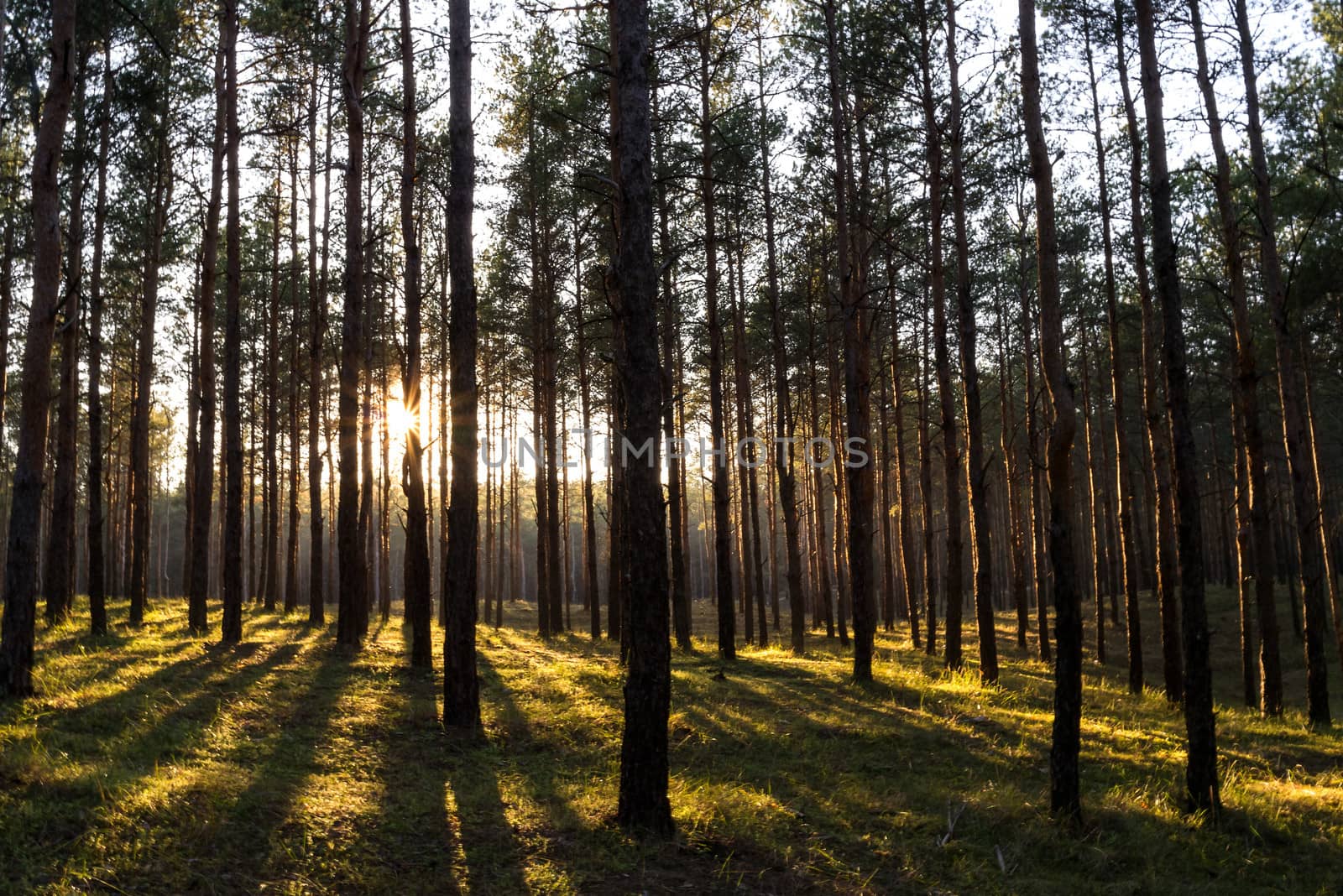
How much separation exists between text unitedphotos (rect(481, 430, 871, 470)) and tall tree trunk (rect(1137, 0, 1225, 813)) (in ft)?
14.2

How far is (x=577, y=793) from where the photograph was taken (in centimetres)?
666

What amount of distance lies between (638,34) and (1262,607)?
12498mm

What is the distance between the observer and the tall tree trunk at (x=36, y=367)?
25.4ft

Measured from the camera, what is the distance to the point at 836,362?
2094 cm

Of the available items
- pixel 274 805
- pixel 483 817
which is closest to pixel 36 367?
pixel 274 805

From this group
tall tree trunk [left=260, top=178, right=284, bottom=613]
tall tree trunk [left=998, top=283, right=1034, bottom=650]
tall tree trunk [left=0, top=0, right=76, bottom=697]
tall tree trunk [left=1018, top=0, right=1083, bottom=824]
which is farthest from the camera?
tall tree trunk [left=998, top=283, right=1034, bottom=650]

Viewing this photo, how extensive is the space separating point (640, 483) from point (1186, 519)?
4.60 metres

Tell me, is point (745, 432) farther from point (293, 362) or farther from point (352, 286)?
point (293, 362)

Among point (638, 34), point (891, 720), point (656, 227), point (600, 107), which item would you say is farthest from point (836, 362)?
point (638, 34)

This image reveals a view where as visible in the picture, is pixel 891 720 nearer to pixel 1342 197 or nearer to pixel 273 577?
pixel 1342 197

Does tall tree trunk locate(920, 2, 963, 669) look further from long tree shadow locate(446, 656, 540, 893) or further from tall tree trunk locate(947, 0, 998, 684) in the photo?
long tree shadow locate(446, 656, 540, 893)

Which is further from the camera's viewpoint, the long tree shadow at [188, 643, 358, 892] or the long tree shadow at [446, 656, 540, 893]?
the long tree shadow at [446, 656, 540, 893]

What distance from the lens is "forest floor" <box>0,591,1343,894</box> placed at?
16.1 ft

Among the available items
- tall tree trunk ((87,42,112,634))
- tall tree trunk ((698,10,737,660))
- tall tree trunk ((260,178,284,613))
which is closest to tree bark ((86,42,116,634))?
tall tree trunk ((87,42,112,634))
